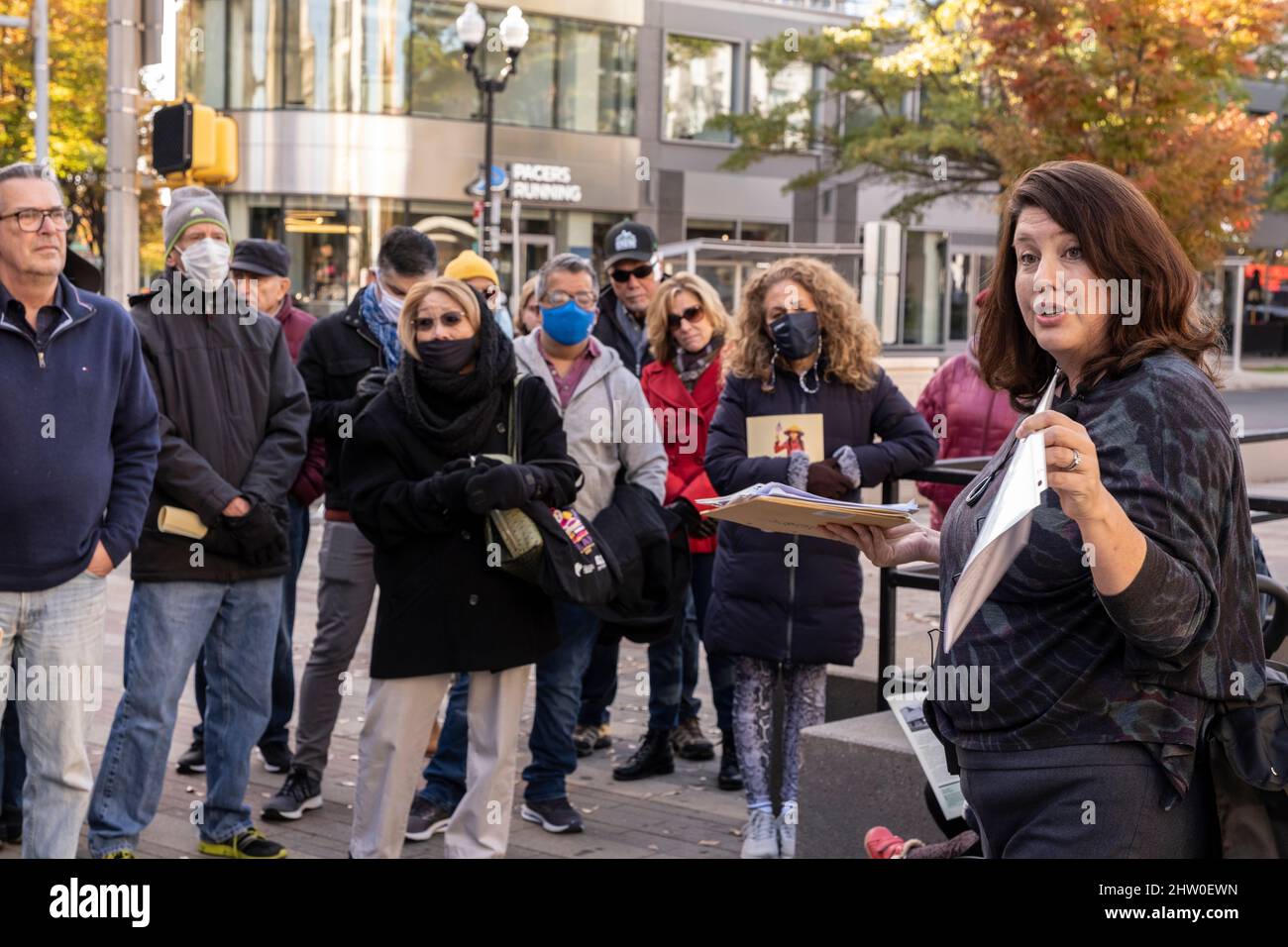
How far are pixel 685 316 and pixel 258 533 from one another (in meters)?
2.21

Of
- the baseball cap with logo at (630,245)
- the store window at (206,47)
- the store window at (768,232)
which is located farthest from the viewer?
the store window at (768,232)

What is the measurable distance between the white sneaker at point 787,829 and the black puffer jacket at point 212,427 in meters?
2.02

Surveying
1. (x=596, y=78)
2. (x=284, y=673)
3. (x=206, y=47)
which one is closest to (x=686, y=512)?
(x=284, y=673)

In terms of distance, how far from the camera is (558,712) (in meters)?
6.32

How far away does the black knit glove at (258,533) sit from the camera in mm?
5668

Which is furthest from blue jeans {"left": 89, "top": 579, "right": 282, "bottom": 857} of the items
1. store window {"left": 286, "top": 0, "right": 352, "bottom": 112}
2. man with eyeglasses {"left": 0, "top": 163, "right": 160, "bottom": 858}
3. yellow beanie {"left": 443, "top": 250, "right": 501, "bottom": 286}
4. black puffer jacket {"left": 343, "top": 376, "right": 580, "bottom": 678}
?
store window {"left": 286, "top": 0, "right": 352, "bottom": 112}

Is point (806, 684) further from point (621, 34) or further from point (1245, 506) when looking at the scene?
point (621, 34)

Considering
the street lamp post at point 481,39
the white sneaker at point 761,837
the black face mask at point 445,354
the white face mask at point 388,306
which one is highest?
the street lamp post at point 481,39

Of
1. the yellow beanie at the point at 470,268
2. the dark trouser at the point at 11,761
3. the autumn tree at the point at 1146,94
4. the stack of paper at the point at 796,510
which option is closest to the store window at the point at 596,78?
the autumn tree at the point at 1146,94

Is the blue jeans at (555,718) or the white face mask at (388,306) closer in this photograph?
the blue jeans at (555,718)

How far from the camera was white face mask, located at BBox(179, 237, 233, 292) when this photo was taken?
586 cm

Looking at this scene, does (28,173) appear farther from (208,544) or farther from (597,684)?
(597,684)

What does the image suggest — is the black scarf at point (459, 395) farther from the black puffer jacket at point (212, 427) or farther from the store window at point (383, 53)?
the store window at point (383, 53)
